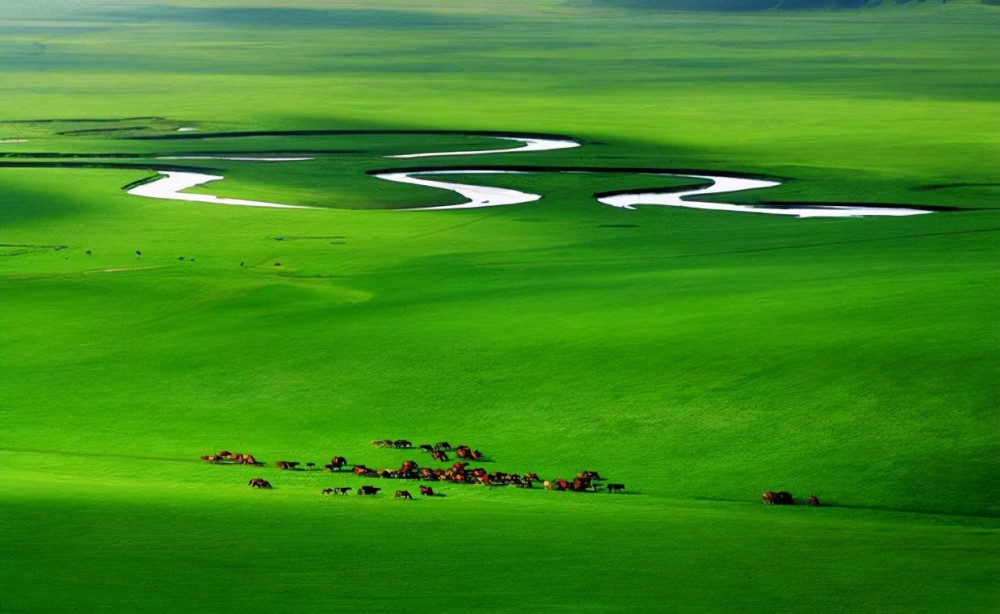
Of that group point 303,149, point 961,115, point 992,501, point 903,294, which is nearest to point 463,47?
point 961,115

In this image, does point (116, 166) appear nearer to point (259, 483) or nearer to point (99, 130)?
point (99, 130)

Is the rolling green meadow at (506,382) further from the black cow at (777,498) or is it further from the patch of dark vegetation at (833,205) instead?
the patch of dark vegetation at (833,205)

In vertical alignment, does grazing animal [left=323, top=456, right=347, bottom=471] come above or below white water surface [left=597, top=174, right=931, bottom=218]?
below

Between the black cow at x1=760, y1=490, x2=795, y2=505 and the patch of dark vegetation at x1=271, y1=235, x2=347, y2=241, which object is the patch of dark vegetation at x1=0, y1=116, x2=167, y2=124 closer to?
the patch of dark vegetation at x1=271, y1=235, x2=347, y2=241

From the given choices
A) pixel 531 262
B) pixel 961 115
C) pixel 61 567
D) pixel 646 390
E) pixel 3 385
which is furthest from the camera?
pixel 961 115

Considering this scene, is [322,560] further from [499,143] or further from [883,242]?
[499,143]

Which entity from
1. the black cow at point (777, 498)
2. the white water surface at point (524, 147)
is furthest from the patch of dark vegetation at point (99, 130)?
the black cow at point (777, 498)

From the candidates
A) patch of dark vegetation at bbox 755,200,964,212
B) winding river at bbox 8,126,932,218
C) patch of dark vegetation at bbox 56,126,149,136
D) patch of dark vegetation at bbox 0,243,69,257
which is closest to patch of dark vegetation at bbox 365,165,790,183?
winding river at bbox 8,126,932,218

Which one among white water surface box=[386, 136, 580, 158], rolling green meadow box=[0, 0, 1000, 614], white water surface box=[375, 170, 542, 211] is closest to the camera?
rolling green meadow box=[0, 0, 1000, 614]
